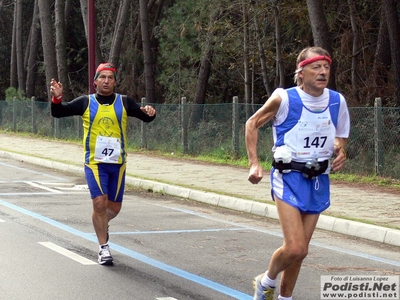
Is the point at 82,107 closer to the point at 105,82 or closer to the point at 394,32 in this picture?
the point at 105,82

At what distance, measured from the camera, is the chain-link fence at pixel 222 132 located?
1600cm

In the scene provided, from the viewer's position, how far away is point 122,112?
27.3ft

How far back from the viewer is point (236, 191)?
45.4 feet

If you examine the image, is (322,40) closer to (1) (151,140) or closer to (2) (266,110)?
(1) (151,140)

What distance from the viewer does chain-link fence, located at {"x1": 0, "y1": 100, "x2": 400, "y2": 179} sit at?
16.0 meters

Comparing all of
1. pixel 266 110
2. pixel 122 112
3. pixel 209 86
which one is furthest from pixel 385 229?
pixel 209 86

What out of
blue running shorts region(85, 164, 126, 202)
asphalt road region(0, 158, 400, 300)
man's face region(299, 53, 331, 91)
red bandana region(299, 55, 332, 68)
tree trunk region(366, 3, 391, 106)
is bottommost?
asphalt road region(0, 158, 400, 300)

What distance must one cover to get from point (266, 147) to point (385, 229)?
9.86m

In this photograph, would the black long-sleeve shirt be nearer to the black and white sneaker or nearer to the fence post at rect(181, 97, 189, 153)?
the black and white sneaker

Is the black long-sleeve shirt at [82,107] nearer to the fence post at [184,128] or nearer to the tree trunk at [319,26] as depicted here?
the tree trunk at [319,26]

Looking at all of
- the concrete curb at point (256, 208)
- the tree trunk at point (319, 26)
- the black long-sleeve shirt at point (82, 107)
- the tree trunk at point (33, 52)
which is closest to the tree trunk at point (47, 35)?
the tree trunk at point (33, 52)

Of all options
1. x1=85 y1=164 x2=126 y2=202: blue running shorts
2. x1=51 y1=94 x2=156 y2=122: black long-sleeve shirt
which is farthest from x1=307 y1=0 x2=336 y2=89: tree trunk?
x1=85 y1=164 x2=126 y2=202: blue running shorts

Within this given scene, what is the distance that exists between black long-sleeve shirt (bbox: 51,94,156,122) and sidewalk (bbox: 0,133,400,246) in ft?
11.1

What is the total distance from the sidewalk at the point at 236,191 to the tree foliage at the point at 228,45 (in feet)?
15.0
